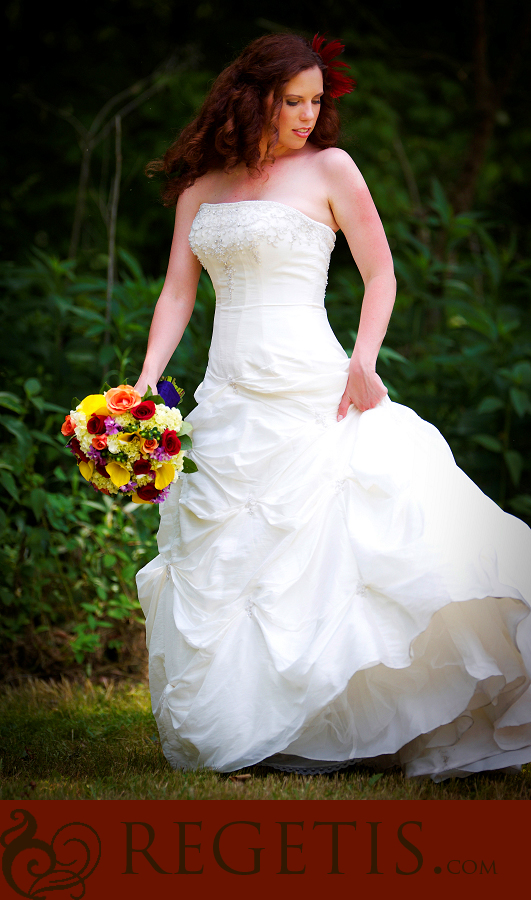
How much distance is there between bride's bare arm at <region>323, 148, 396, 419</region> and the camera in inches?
108

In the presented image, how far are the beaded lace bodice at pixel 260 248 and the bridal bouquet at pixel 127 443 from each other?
1.89 ft

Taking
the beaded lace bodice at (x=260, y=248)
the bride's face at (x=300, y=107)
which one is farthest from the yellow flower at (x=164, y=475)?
the bride's face at (x=300, y=107)

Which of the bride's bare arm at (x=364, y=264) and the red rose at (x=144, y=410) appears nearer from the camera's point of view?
the red rose at (x=144, y=410)

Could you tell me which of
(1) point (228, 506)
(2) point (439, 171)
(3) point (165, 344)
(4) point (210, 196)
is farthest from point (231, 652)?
(2) point (439, 171)

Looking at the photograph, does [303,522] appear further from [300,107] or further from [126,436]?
[300,107]

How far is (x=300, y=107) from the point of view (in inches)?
109

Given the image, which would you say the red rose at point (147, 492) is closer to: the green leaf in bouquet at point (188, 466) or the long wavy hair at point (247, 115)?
the green leaf in bouquet at point (188, 466)

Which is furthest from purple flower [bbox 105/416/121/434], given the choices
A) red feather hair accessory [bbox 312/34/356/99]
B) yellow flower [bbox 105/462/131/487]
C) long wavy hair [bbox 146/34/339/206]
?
red feather hair accessory [bbox 312/34/356/99]

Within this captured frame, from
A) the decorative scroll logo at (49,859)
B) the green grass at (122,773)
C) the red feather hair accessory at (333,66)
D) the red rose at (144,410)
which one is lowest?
the green grass at (122,773)

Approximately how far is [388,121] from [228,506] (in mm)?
5941

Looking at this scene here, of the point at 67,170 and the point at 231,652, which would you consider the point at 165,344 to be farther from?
the point at 67,170

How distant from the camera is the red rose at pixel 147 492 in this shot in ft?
8.31

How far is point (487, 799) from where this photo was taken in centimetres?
238

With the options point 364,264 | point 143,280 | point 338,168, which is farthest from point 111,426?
point 143,280
